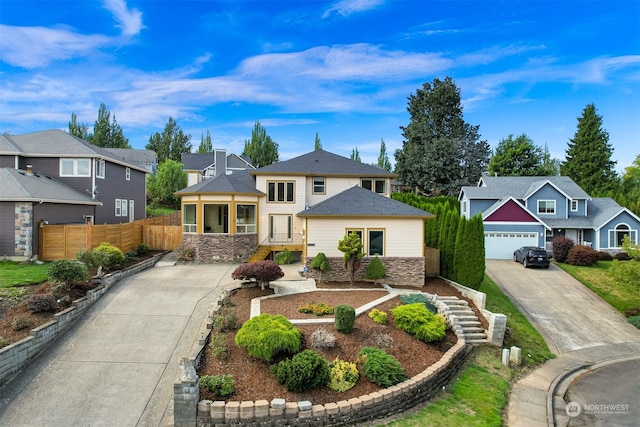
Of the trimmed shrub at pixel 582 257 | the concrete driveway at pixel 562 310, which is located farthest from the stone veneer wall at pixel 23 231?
the trimmed shrub at pixel 582 257

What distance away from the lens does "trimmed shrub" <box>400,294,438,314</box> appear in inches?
492

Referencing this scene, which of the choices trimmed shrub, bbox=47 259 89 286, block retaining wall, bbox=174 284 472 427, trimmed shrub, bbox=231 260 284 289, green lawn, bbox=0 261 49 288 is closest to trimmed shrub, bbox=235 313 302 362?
block retaining wall, bbox=174 284 472 427

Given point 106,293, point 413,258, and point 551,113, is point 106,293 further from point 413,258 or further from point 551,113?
point 551,113

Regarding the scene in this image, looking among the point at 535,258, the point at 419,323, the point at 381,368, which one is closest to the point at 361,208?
the point at 419,323

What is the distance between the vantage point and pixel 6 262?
15789mm

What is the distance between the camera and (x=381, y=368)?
322 inches

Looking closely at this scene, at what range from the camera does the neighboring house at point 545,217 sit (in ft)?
89.0

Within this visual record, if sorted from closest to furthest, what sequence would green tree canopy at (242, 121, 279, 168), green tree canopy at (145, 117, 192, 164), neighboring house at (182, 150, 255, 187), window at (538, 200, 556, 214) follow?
1. window at (538, 200, 556, 214)
2. neighboring house at (182, 150, 255, 187)
3. green tree canopy at (242, 121, 279, 168)
4. green tree canopy at (145, 117, 192, 164)

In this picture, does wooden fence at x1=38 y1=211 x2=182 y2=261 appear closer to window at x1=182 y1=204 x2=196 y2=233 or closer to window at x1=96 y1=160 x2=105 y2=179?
window at x1=182 y1=204 x2=196 y2=233

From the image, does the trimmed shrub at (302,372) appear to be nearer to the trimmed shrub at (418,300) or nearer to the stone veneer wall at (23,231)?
the trimmed shrub at (418,300)

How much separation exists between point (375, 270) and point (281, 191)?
9.90 metres

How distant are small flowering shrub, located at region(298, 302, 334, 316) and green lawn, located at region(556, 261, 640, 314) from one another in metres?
15.2

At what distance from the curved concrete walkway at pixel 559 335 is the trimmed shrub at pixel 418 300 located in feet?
10.7

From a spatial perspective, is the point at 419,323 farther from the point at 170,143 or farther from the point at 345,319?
the point at 170,143
